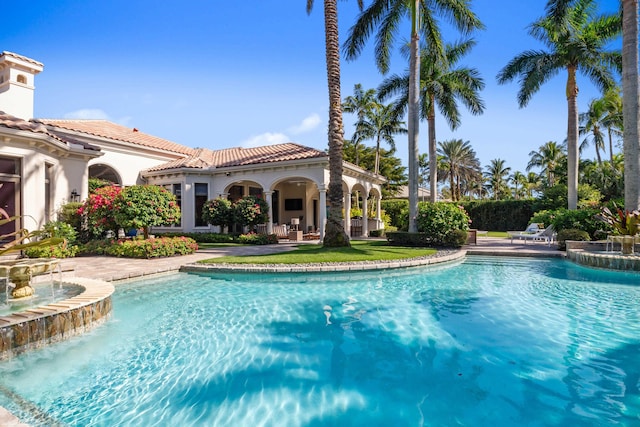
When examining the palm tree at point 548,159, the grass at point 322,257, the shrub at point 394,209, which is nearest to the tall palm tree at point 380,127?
the shrub at point 394,209

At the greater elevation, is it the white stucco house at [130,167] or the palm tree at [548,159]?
the palm tree at [548,159]

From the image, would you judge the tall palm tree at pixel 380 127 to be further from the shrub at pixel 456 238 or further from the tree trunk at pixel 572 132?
the shrub at pixel 456 238

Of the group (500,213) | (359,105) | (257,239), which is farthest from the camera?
(359,105)

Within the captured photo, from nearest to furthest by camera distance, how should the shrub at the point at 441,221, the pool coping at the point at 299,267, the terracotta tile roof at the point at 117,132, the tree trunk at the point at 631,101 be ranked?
the pool coping at the point at 299,267 < the tree trunk at the point at 631,101 < the shrub at the point at 441,221 < the terracotta tile roof at the point at 117,132

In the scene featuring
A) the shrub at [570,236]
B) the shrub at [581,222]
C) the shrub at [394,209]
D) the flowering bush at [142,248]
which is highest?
the shrub at [394,209]

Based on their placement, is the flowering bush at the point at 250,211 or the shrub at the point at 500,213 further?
the shrub at the point at 500,213

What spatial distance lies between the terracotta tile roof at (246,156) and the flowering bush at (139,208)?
715 centimetres

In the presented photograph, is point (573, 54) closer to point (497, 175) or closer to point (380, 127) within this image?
point (380, 127)

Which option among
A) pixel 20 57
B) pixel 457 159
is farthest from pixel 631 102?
pixel 457 159

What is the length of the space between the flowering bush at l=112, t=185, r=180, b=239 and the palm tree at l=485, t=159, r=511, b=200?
198 feet

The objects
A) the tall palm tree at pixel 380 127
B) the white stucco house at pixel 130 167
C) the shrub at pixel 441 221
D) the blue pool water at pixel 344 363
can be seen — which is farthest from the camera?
the tall palm tree at pixel 380 127

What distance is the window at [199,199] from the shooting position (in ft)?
70.1

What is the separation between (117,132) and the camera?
74.8 ft

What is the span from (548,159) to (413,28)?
4261 centimetres
